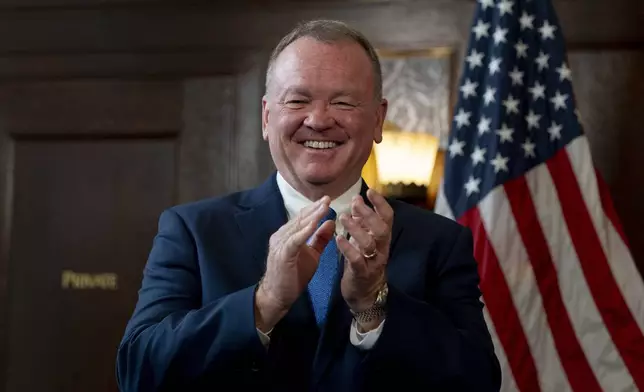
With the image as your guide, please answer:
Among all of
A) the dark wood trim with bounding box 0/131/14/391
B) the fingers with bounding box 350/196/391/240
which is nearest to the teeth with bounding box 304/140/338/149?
the fingers with bounding box 350/196/391/240

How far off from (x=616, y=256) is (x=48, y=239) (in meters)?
1.85

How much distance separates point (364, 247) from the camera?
113 cm

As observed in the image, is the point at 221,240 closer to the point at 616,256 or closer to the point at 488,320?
the point at 488,320

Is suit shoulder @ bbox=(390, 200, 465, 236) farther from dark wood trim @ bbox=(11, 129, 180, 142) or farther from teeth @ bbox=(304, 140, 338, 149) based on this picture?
dark wood trim @ bbox=(11, 129, 180, 142)

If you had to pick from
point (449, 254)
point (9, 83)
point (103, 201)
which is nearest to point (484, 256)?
point (449, 254)

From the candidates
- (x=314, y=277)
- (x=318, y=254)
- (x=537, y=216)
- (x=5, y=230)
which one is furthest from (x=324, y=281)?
(x=5, y=230)

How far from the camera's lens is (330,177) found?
52.1 inches

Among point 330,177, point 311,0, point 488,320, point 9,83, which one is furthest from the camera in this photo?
point 9,83

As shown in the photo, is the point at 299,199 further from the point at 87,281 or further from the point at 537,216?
the point at 87,281

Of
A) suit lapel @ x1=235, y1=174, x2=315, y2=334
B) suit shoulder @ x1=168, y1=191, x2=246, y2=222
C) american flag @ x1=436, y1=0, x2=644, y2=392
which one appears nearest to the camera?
suit lapel @ x1=235, y1=174, x2=315, y2=334

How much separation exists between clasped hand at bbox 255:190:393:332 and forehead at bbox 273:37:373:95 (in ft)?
0.79

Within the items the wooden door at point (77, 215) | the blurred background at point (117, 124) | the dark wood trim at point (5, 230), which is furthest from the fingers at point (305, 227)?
the dark wood trim at point (5, 230)

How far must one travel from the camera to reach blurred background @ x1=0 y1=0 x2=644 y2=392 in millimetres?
2623

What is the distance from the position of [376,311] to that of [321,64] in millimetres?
406
